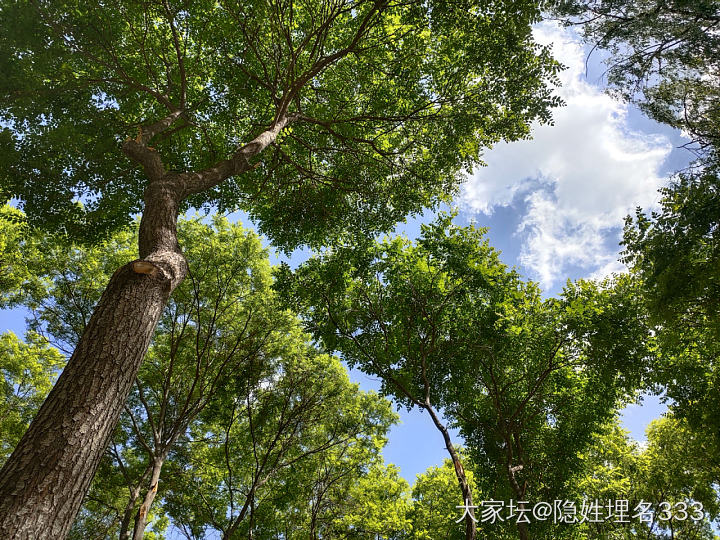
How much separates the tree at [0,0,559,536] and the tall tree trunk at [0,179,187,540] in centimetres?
81

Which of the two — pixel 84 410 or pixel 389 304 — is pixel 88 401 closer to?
pixel 84 410

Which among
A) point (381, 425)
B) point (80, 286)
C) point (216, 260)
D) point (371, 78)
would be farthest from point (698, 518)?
point (80, 286)

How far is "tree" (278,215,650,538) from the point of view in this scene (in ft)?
26.6

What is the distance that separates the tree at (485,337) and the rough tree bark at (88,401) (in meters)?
5.76

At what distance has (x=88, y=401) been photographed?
2.52 m

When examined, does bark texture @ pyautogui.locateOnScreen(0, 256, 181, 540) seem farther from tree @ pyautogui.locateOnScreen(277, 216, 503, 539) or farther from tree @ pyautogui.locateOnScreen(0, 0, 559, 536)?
tree @ pyautogui.locateOnScreen(277, 216, 503, 539)

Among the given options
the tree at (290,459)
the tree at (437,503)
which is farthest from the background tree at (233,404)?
the tree at (437,503)

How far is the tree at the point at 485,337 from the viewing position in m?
8.10

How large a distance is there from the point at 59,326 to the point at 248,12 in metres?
10.6

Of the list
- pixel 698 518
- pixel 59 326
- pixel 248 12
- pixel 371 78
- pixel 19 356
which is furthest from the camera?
pixel 19 356

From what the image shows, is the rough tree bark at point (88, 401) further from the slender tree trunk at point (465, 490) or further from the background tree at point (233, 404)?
the background tree at point (233, 404)

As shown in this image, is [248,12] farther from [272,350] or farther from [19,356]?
[19,356]

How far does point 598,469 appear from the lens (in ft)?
42.2

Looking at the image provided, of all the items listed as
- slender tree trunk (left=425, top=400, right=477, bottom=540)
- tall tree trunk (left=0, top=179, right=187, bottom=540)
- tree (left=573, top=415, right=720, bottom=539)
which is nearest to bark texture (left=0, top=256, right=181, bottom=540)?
tall tree trunk (left=0, top=179, right=187, bottom=540)
